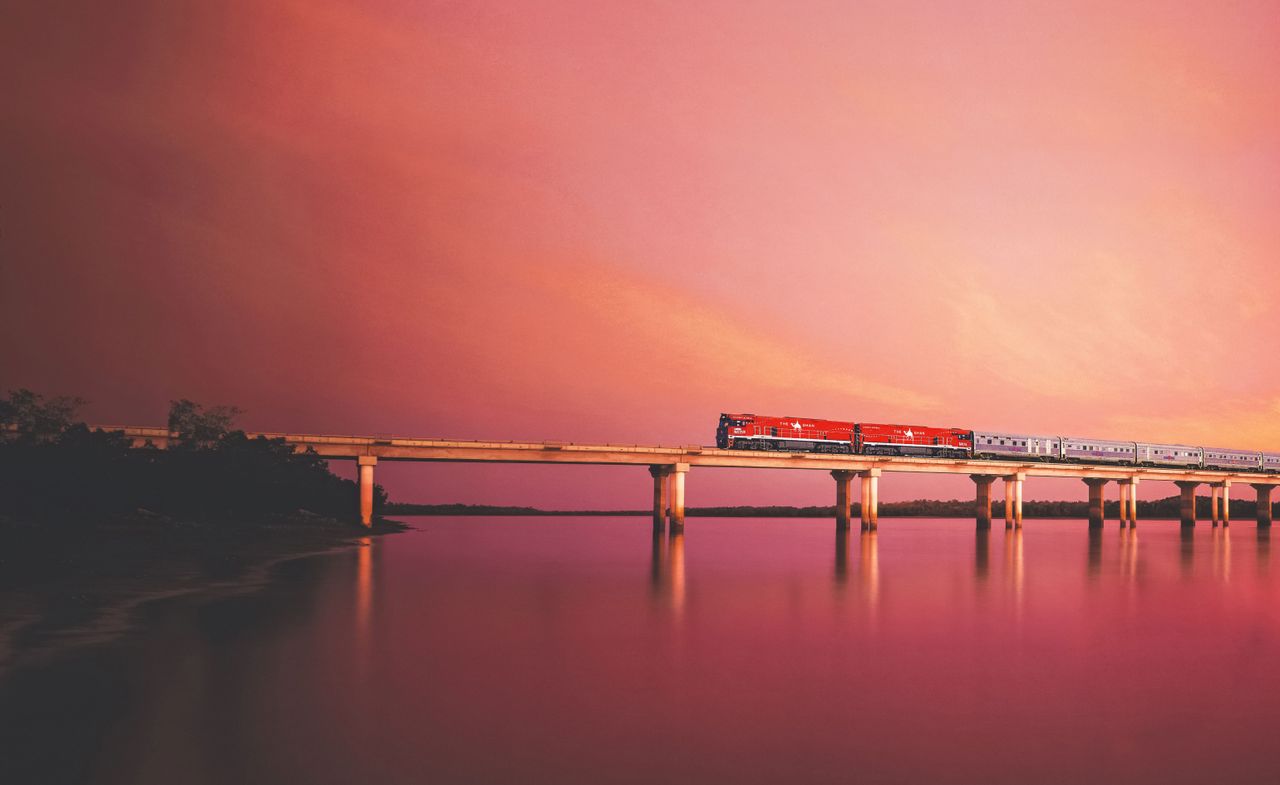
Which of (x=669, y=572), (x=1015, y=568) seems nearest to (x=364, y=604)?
(x=669, y=572)

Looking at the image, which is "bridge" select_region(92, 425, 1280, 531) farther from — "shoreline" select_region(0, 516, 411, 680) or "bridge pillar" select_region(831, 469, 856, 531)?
"shoreline" select_region(0, 516, 411, 680)

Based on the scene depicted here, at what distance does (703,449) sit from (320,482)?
149ft

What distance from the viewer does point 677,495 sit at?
87.4 meters

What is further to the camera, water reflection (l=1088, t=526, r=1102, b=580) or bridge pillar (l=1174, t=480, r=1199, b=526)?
bridge pillar (l=1174, t=480, r=1199, b=526)

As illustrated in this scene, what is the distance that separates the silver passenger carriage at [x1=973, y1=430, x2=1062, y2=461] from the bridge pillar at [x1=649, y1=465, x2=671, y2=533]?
140ft

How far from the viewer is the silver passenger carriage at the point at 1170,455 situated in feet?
392

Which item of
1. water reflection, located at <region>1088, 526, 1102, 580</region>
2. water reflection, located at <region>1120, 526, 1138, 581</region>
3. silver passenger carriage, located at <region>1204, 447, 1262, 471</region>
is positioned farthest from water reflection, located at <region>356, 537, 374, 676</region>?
silver passenger carriage, located at <region>1204, 447, 1262, 471</region>

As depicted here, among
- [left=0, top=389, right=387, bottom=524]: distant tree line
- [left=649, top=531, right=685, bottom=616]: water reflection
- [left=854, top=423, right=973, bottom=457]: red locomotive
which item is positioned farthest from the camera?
[left=854, top=423, right=973, bottom=457]: red locomotive

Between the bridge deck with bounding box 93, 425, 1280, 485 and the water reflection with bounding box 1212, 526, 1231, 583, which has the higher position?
the bridge deck with bounding box 93, 425, 1280, 485

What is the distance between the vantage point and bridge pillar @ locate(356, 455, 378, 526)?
76.9 metres

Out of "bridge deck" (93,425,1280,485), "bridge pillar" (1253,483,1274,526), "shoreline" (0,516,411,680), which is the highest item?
"bridge deck" (93,425,1280,485)

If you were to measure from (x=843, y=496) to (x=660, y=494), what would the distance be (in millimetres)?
26947

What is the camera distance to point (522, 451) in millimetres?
79500

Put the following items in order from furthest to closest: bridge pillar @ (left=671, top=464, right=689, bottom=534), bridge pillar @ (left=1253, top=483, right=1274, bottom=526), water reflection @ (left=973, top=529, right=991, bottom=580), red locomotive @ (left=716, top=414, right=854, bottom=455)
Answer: bridge pillar @ (left=1253, top=483, right=1274, bottom=526) < red locomotive @ (left=716, top=414, right=854, bottom=455) < bridge pillar @ (left=671, top=464, right=689, bottom=534) < water reflection @ (left=973, top=529, right=991, bottom=580)
